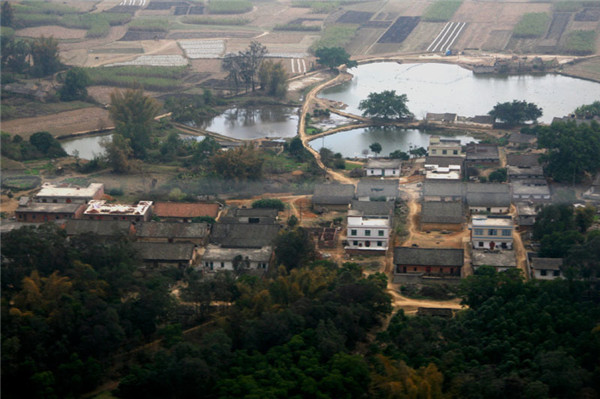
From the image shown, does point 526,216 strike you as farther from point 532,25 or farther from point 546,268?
point 532,25

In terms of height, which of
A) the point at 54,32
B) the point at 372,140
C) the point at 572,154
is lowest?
the point at 372,140

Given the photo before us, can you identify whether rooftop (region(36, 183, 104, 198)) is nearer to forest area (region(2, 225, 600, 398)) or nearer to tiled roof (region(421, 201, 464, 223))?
forest area (region(2, 225, 600, 398))

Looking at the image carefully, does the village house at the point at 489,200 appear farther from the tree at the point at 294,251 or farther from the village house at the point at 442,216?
the tree at the point at 294,251

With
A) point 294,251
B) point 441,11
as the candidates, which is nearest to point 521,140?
point 294,251

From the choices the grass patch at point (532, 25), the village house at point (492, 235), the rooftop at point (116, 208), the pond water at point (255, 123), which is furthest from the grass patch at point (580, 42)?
the rooftop at point (116, 208)

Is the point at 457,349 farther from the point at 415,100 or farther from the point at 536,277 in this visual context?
the point at 415,100

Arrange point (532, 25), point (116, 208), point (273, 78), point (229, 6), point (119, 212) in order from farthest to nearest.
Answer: point (229, 6) < point (532, 25) < point (273, 78) < point (116, 208) < point (119, 212)
